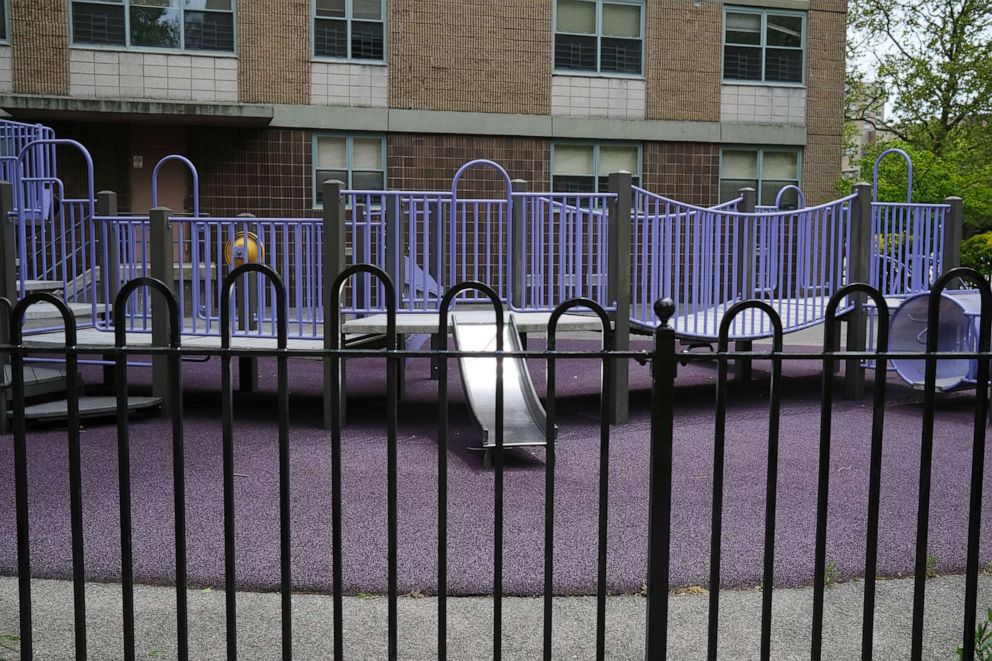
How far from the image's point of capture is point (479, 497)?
22.3ft

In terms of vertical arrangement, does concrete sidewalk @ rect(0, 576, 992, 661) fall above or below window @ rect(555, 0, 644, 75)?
below

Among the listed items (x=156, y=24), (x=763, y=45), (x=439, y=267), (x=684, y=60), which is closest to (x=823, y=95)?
(x=763, y=45)

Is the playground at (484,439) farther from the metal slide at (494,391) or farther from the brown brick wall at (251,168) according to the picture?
the brown brick wall at (251,168)

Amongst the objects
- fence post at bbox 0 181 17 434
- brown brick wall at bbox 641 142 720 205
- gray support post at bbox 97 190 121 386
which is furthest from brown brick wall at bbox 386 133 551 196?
fence post at bbox 0 181 17 434

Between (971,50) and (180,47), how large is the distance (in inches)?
906

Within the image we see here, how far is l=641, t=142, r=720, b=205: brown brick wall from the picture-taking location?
2170cm

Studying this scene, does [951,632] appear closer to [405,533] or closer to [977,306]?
[405,533]

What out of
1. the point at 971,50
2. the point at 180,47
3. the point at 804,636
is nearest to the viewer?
the point at 804,636

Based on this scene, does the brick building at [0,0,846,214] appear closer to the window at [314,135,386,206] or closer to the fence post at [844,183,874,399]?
the window at [314,135,386,206]

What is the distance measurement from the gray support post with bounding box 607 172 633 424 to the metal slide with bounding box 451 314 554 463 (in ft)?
3.57

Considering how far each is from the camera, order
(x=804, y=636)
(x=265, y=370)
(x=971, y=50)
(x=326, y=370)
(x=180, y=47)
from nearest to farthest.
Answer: (x=804, y=636), (x=326, y=370), (x=265, y=370), (x=180, y=47), (x=971, y=50)

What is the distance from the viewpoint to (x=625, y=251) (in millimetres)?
9570

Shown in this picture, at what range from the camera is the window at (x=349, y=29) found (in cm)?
1966

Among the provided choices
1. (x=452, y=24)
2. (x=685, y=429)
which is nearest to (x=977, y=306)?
(x=685, y=429)
